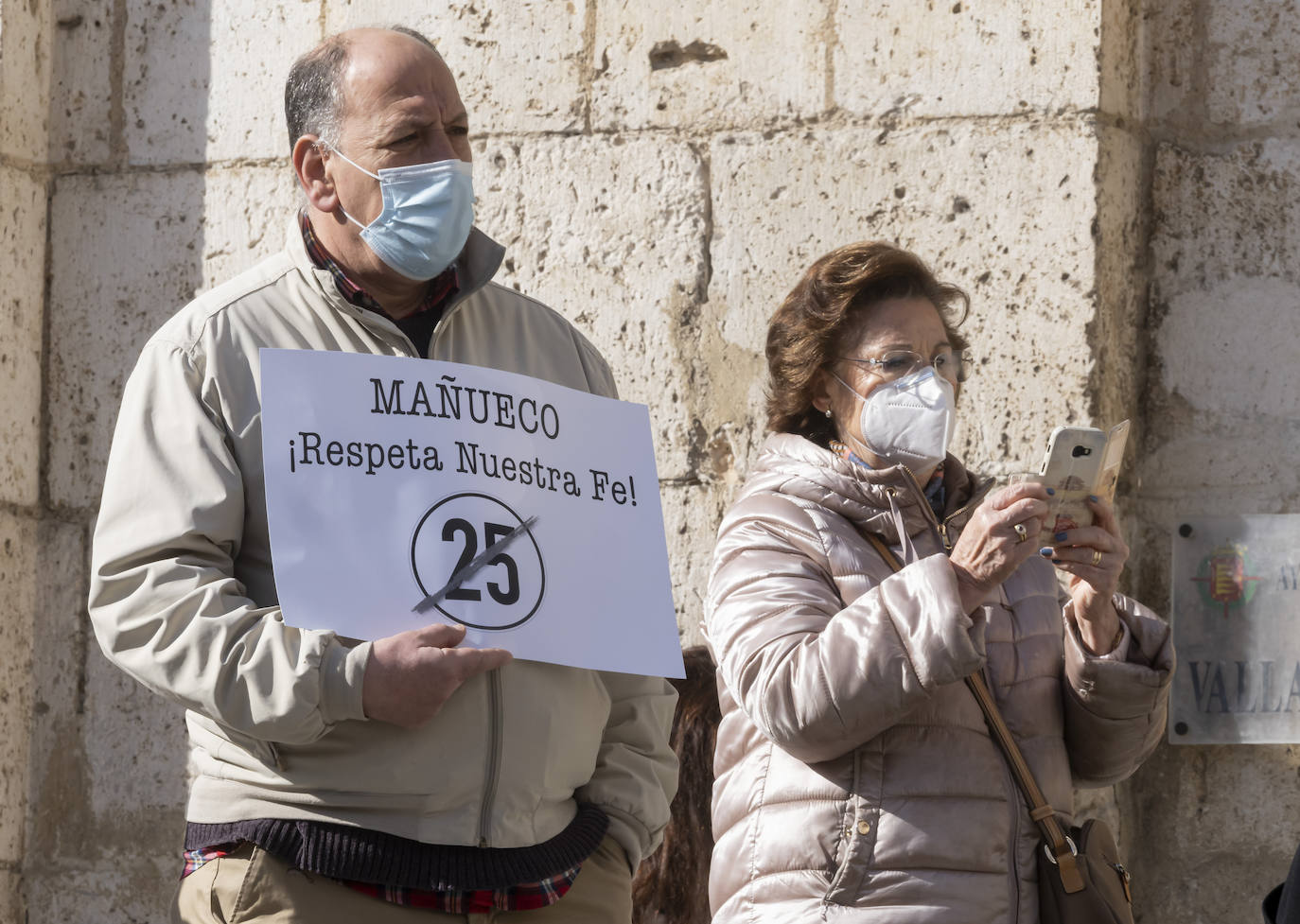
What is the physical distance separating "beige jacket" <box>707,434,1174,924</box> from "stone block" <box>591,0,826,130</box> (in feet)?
4.53

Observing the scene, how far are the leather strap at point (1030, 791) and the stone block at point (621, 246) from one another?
1.43 m

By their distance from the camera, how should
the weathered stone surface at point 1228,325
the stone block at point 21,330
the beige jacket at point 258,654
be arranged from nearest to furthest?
1. the beige jacket at point 258,654
2. the weathered stone surface at point 1228,325
3. the stone block at point 21,330

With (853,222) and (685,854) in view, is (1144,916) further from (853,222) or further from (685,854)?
(853,222)

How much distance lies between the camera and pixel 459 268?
2508mm

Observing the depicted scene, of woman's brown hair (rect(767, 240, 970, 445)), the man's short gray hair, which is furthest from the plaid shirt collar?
woman's brown hair (rect(767, 240, 970, 445))

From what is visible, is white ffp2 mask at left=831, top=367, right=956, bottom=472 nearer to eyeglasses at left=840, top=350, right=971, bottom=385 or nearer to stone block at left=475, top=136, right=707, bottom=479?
eyeglasses at left=840, top=350, right=971, bottom=385

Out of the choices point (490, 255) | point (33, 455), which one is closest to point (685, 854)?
point (490, 255)

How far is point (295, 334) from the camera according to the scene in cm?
232

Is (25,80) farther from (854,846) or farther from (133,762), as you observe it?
(854,846)

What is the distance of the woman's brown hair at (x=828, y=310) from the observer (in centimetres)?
318

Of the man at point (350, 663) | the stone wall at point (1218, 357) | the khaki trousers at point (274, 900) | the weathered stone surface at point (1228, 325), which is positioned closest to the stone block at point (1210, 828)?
the stone wall at point (1218, 357)

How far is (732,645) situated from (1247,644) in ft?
5.45

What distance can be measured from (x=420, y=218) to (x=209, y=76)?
7.66ft

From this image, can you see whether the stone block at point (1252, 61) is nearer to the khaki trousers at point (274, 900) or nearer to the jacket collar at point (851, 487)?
the jacket collar at point (851, 487)
